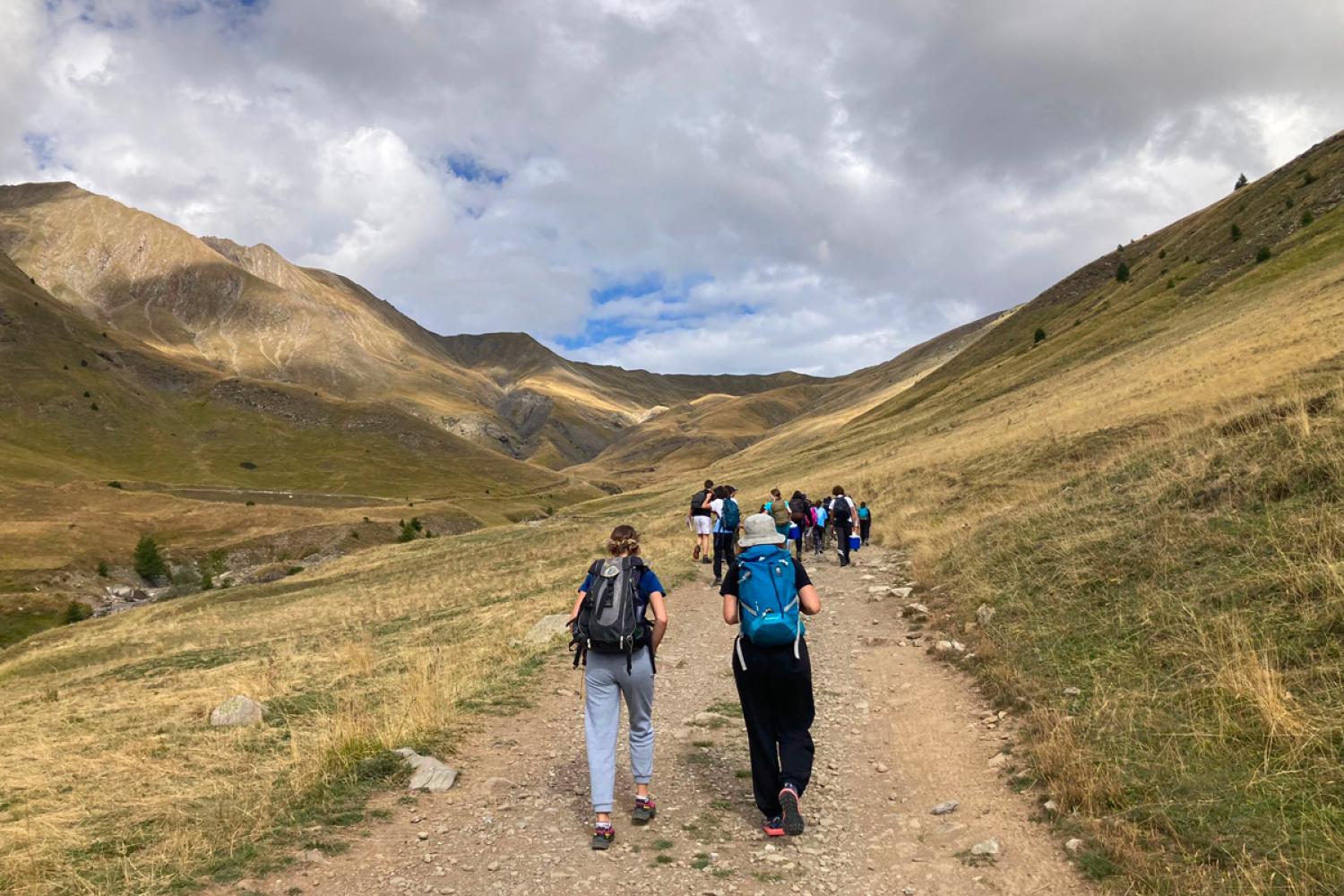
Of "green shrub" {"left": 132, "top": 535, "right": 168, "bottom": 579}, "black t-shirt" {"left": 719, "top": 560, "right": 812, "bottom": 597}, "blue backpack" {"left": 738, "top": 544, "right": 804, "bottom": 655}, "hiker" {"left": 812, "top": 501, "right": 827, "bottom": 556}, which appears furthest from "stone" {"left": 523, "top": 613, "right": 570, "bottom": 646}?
"green shrub" {"left": 132, "top": 535, "right": 168, "bottom": 579}

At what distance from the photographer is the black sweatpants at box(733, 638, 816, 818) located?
6.39 meters

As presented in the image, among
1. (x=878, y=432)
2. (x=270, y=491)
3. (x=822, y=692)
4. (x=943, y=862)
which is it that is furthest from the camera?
(x=270, y=491)

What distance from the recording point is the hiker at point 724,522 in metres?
18.4

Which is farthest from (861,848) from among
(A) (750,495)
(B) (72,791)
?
(A) (750,495)

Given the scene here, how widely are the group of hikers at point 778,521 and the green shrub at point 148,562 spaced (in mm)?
74943

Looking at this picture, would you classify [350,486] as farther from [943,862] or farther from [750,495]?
[943,862]

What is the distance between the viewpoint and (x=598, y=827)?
20.1 feet

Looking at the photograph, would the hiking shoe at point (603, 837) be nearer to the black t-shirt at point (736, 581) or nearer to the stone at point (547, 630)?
the black t-shirt at point (736, 581)

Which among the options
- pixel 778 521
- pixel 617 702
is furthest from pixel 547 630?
pixel 617 702

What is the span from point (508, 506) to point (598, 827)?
13053cm

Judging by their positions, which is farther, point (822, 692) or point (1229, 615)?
point (822, 692)

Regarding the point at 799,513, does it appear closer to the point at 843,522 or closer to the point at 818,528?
the point at 818,528

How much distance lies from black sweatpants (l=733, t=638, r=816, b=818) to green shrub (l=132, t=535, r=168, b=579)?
87600 mm

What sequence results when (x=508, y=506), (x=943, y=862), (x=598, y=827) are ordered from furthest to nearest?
(x=508, y=506), (x=598, y=827), (x=943, y=862)
